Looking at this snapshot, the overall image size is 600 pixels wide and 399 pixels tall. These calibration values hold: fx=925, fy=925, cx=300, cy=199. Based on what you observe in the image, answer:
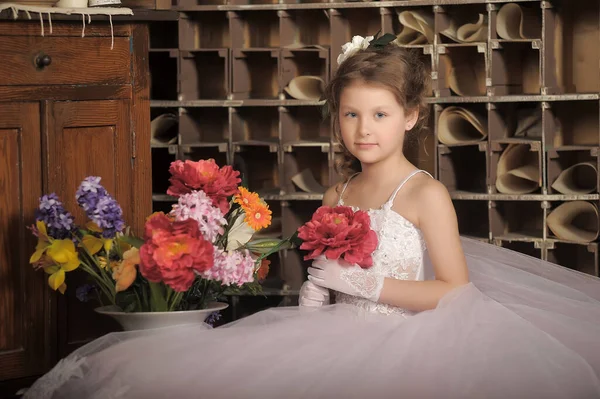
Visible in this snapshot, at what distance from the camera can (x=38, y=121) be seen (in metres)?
Result: 2.01

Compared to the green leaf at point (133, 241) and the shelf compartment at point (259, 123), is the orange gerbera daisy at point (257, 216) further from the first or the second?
the shelf compartment at point (259, 123)

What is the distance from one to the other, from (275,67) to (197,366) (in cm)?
182

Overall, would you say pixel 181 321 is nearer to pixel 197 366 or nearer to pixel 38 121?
pixel 197 366

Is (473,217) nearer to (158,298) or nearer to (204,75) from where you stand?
(204,75)

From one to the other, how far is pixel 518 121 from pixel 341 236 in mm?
1493

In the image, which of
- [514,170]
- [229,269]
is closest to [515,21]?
[514,170]

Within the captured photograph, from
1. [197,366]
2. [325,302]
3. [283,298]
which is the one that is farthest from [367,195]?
[283,298]

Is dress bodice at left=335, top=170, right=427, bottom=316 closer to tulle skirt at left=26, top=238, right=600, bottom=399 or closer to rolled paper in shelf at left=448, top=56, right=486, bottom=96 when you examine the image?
tulle skirt at left=26, top=238, right=600, bottom=399

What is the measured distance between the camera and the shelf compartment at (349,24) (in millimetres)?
2922

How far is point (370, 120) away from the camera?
1867 mm

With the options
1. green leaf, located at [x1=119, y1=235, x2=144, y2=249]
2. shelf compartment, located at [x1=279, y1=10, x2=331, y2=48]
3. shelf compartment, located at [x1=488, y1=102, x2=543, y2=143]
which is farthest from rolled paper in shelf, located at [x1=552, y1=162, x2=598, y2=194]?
green leaf, located at [x1=119, y1=235, x2=144, y2=249]

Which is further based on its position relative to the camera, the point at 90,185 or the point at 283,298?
the point at 283,298

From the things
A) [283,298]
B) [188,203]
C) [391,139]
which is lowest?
[283,298]

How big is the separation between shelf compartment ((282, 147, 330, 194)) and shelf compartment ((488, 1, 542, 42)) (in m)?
0.65
